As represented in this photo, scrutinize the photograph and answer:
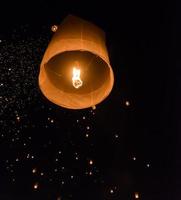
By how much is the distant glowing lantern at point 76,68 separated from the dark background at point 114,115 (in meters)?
0.59

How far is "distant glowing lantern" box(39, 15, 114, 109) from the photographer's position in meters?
1.91

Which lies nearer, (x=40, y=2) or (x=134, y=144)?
(x=40, y=2)

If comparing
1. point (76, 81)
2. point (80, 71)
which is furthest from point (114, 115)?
point (76, 81)

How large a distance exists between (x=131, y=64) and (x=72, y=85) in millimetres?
1458

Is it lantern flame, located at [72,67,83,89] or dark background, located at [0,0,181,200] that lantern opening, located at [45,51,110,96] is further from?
dark background, located at [0,0,181,200]

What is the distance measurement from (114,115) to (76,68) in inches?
74.7

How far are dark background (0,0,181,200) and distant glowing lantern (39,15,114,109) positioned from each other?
1.94 ft

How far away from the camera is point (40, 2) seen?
3260 millimetres

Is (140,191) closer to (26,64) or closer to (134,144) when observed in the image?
(134,144)

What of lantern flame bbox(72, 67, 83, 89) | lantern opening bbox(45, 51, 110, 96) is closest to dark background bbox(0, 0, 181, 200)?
lantern opening bbox(45, 51, 110, 96)

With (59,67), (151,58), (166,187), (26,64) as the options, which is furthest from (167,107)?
(59,67)

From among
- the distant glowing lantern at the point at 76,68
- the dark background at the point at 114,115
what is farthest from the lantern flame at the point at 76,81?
the dark background at the point at 114,115

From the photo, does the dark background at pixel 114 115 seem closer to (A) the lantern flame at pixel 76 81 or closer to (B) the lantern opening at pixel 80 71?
(B) the lantern opening at pixel 80 71

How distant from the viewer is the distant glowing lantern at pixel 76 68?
1.91m
